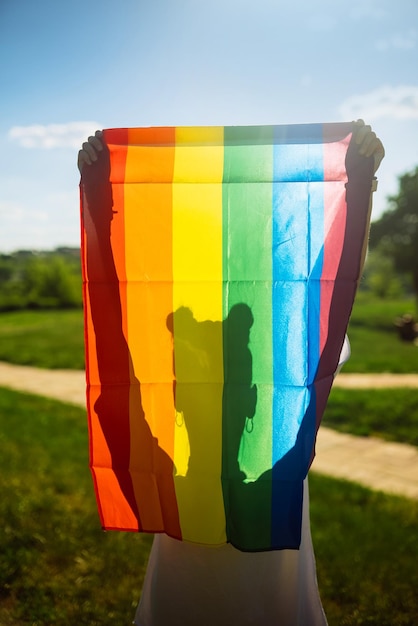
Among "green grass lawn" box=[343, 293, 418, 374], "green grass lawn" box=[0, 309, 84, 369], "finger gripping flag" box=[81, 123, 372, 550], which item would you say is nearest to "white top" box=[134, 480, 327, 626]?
"finger gripping flag" box=[81, 123, 372, 550]

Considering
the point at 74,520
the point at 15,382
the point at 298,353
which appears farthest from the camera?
the point at 15,382

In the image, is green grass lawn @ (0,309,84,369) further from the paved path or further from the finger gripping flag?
the finger gripping flag

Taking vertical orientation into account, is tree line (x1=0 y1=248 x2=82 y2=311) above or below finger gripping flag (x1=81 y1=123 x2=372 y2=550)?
below

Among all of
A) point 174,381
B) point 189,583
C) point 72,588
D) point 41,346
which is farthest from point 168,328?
point 41,346

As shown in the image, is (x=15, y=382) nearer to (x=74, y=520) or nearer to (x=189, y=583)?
(x=74, y=520)

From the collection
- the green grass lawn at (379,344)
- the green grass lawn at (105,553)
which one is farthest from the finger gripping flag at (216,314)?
the green grass lawn at (379,344)

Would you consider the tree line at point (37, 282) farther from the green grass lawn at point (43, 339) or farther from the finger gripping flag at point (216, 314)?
the finger gripping flag at point (216, 314)

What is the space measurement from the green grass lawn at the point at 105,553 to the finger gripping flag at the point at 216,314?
56.5 inches

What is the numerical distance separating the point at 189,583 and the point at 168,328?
40.6 inches

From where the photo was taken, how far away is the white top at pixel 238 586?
7.38 ft

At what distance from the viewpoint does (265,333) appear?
222 cm

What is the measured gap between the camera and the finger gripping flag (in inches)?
87.4

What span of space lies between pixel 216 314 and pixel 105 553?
2.54 meters

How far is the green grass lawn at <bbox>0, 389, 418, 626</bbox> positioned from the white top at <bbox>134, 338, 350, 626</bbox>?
114 centimetres
